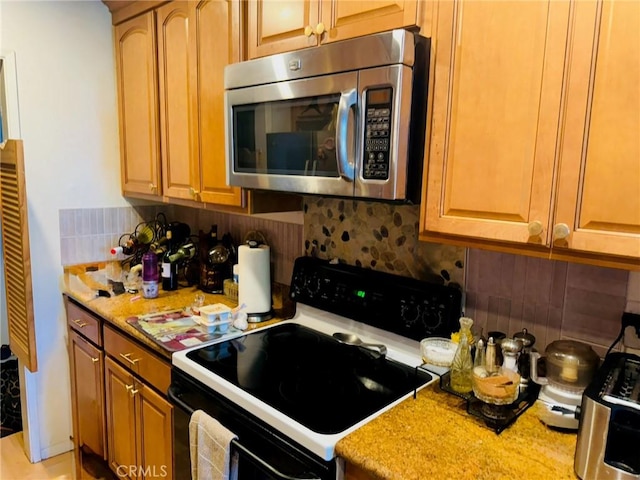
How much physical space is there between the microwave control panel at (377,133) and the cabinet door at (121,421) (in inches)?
52.2

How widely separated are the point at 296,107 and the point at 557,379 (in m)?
1.03

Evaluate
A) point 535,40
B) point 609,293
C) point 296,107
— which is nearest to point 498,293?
point 609,293

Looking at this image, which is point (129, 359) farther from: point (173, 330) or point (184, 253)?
point (184, 253)

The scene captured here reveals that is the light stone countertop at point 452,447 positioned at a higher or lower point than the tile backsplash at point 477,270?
lower

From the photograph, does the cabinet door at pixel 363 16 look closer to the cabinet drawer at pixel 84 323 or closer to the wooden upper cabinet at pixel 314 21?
the wooden upper cabinet at pixel 314 21

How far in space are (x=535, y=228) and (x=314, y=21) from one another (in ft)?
2.84

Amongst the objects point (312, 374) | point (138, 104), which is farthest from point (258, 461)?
point (138, 104)

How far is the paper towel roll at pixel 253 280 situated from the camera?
1.88 meters

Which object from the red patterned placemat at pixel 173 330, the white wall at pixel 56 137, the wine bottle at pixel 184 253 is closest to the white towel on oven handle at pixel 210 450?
the red patterned placemat at pixel 173 330

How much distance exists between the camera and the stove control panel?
1.45 metres

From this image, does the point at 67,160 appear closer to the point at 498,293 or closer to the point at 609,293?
the point at 498,293

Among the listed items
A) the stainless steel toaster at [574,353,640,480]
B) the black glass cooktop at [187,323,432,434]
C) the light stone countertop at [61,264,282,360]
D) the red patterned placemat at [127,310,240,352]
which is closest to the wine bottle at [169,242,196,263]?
the light stone countertop at [61,264,282,360]

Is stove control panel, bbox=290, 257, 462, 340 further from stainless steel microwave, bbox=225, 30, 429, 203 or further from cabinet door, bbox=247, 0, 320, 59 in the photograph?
cabinet door, bbox=247, 0, 320, 59

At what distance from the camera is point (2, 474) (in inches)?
93.2
